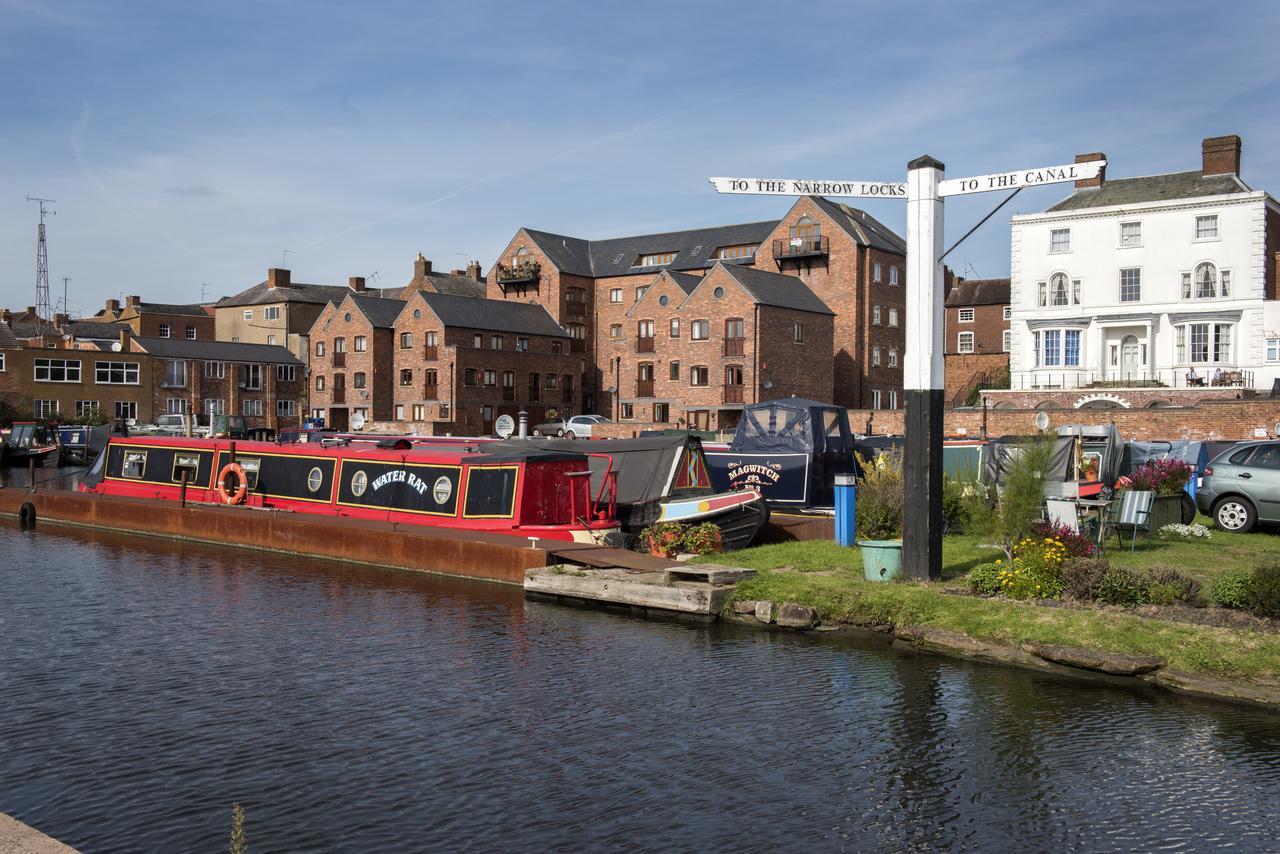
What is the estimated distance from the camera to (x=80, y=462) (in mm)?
54594

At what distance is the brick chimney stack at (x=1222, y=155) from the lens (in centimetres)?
Answer: 4640

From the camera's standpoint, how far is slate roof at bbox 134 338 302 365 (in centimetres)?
7262

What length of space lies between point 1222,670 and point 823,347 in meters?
50.0

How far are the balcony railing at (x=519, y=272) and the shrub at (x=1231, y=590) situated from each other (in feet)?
205

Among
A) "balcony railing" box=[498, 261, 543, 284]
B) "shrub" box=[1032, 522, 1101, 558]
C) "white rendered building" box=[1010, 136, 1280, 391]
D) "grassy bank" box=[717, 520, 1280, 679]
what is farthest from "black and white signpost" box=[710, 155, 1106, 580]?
"balcony railing" box=[498, 261, 543, 284]

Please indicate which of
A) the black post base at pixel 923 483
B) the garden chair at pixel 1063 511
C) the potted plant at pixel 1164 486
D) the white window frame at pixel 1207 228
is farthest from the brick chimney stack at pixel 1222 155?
the black post base at pixel 923 483

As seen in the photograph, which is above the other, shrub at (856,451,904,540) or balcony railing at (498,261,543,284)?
balcony railing at (498,261,543,284)

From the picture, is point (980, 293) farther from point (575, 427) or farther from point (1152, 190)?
point (575, 427)

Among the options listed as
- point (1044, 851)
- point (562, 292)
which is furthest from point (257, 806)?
point (562, 292)

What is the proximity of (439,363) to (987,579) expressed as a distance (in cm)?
5306

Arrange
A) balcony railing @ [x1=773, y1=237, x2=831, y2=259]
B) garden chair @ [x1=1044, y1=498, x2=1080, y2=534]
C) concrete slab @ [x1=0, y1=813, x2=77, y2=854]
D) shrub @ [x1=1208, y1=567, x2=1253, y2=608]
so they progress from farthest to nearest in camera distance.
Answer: balcony railing @ [x1=773, y1=237, x2=831, y2=259] → garden chair @ [x1=1044, y1=498, x2=1080, y2=534] → shrub @ [x1=1208, y1=567, x2=1253, y2=608] → concrete slab @ [x1=0, y1=813, x2=77, y2=854]

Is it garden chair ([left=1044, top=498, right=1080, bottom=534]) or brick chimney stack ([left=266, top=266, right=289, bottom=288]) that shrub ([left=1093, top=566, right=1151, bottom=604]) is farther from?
brick chimney stack ([left=266, top=266, right=289, bottom=288])

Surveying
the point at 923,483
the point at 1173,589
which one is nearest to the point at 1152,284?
the point at 923,483

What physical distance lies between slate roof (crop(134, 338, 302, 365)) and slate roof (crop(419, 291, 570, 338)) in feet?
58.7
